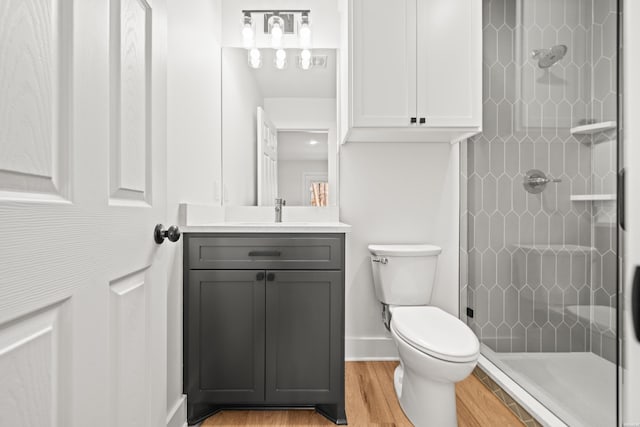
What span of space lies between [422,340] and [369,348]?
2.99ft

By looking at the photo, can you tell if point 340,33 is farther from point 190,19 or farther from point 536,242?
point 536,242

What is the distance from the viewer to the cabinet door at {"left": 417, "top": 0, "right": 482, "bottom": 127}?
1.89 meters

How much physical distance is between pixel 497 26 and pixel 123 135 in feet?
7.07

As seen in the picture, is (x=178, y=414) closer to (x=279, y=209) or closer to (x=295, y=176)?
(x=279, y=209)

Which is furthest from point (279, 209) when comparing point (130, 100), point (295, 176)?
point (130, 100)

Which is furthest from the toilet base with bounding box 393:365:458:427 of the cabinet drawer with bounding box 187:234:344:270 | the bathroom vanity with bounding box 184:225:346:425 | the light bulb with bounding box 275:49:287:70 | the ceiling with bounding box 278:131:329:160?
the light bulb with bounding box 275:49:287:70

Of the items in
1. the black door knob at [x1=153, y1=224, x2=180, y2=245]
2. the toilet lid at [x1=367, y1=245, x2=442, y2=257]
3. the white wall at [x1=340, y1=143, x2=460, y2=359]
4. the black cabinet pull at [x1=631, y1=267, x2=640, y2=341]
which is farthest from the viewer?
the white wall at [x1=340, y1=143, x2=460, y2=359]

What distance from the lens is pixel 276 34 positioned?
224cm

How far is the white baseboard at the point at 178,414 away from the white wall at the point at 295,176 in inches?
49.1

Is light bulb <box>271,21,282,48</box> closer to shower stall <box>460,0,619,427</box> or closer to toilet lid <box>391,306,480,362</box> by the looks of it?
shower stall <box>460,0,619,427</box>

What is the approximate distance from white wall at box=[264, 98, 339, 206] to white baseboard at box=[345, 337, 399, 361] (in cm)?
131

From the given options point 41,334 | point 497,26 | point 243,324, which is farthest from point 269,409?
point 497,26

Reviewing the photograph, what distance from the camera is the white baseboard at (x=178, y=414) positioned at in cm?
140

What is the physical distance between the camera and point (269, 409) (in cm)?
166
